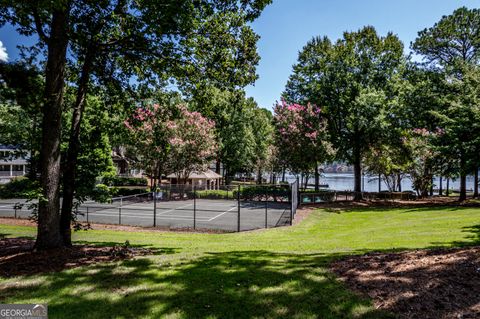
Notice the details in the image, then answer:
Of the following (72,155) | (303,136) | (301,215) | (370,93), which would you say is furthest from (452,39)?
(72,155)

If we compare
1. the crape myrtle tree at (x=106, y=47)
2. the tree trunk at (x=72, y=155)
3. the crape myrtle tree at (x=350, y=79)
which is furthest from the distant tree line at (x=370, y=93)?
the tree trunk at (x=72, y=155)

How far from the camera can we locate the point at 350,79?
3080cm

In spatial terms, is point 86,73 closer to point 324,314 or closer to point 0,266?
point 0,266

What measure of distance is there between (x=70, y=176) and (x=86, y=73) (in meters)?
3.18

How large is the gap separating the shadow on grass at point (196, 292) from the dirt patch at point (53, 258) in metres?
0.67

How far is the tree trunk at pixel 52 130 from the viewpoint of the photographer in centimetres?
820

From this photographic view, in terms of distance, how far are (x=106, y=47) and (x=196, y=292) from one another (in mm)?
8174

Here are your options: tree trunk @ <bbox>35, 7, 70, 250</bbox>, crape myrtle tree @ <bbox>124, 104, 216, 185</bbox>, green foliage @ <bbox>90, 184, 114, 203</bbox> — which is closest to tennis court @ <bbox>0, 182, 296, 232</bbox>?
green foliage @ <bbox>90, 184, 114, 203</bbox>

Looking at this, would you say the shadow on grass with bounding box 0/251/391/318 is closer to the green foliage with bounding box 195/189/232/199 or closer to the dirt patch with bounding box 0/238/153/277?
the dirt patch with bounding box 0/238/153/277

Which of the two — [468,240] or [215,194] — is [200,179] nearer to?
[215,194]

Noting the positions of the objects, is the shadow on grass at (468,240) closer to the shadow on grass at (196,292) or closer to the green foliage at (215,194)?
the shadow on grass at (196,292)

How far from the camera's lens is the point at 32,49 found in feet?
32.4

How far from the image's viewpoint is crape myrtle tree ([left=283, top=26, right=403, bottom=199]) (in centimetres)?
3052

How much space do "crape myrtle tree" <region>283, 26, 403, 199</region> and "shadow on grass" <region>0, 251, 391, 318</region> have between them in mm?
26148
